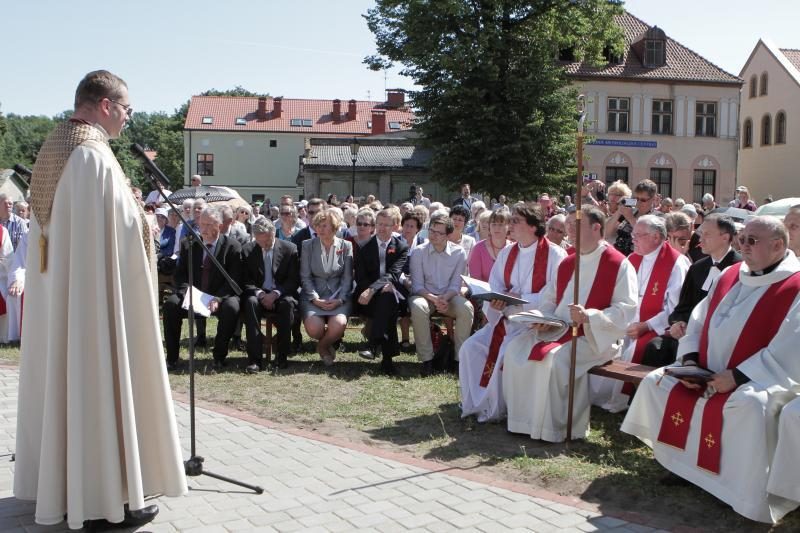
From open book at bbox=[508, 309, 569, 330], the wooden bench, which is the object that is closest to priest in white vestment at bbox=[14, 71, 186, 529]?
open book at bbox=[508, 309, 569, 330]

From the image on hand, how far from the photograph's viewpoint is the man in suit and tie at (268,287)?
28.7 ft

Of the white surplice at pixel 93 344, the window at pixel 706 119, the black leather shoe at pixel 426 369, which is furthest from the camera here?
the window at pixel 706 119

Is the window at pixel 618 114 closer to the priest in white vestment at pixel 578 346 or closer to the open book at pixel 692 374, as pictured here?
the priest in white vestment at pixel 578 346

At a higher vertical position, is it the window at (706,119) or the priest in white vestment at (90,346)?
the window at (706,119)

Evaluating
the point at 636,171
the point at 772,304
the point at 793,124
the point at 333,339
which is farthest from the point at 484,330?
the point at 793,124

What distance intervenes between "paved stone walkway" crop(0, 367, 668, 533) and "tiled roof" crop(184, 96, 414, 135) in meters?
58.1

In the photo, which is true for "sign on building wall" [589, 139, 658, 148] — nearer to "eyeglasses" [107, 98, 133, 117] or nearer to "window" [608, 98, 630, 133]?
"window" [608, 98, 630, 133]

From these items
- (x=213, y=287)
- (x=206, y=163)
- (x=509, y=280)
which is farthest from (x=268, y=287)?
(x=206, y=163)

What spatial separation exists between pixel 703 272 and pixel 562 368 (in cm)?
161

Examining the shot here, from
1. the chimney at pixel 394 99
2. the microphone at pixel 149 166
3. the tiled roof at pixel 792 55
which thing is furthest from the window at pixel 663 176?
the microphone at pixel 149 166

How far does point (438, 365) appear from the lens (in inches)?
349

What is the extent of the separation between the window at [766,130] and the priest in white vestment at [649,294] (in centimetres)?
4347

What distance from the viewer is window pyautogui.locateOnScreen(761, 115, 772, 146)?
45812 mm

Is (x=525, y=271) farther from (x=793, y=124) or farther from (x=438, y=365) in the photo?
(x=793, y=124)
